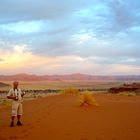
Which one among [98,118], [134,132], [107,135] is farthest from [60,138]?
[98,118]

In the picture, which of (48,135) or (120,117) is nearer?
(48,135)

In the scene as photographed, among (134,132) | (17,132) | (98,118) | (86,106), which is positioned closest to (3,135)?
(17,132)

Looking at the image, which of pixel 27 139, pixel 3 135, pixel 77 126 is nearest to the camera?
pixel 27 139

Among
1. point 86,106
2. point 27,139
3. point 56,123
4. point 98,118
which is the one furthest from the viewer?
point 86,106

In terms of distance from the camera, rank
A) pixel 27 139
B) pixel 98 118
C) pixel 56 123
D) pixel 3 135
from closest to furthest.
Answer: pixel 27 139 → pixel 3 135 → pixel 56 123 → pixel 98 118

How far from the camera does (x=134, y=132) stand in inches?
550

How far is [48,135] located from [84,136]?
1.22 m

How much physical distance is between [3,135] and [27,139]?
49.9 inches

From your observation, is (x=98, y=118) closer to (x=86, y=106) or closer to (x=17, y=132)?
(x=17, y=132)

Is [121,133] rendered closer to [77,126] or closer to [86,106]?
[77,126]

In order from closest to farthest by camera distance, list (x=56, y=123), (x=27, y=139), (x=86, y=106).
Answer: (x=27, y=139)
(x=56, y=123)
(x=86, y=106)

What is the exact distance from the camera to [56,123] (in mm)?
16875

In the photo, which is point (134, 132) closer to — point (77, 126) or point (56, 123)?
point (77, 126)

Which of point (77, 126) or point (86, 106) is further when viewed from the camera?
point (86, 106)
